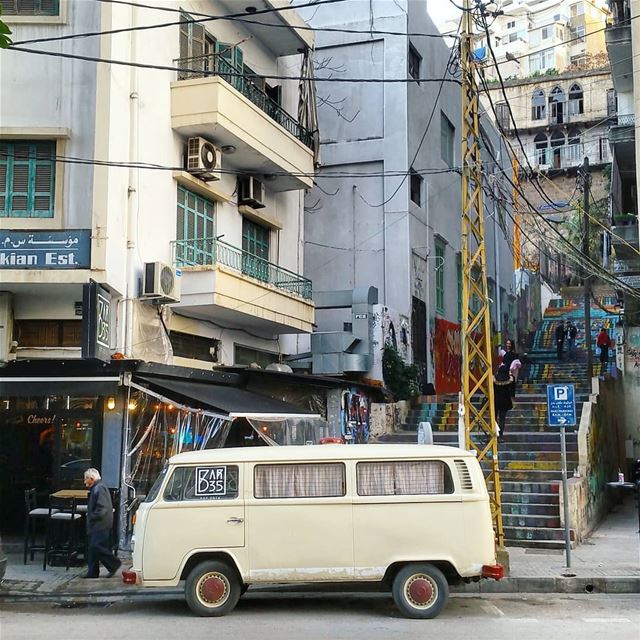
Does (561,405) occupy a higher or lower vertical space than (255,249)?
lower

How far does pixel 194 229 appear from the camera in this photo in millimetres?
16391

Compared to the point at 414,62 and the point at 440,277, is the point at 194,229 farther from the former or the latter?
the point at 440,277

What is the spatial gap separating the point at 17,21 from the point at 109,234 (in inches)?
170

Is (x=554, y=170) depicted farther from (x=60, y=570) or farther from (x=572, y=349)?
(x=60, y=570)

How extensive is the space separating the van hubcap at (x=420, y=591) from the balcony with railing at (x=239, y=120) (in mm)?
8872

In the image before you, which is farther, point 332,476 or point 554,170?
point 554,170

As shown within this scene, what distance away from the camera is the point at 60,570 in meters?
12.4

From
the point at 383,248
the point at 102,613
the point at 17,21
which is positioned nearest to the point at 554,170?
the point at 383,248

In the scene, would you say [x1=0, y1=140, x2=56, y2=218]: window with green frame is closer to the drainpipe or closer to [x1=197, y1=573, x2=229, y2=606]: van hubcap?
the drainpipe

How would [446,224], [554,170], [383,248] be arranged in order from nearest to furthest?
[383,248] < [446,224] < [554,170]

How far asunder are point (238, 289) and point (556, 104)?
51.4m

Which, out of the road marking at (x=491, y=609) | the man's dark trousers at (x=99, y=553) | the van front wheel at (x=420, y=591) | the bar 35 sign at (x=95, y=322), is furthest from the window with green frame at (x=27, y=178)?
the road marking at (x=491, y=609)

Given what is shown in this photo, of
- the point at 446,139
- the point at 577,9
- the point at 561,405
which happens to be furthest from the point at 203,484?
the point at 577,9

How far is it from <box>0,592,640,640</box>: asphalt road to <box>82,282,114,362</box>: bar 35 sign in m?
3.79
